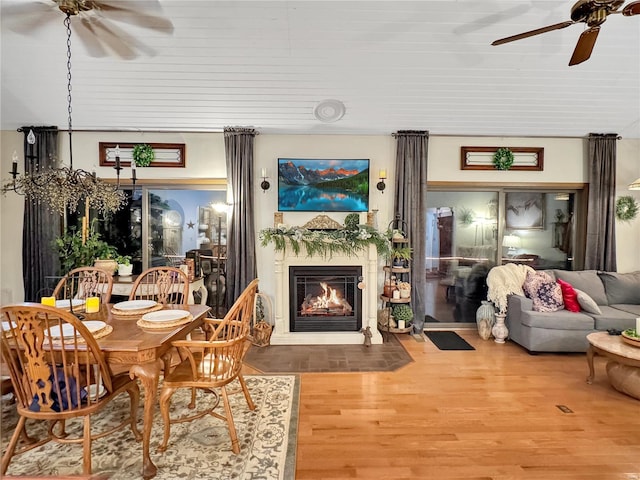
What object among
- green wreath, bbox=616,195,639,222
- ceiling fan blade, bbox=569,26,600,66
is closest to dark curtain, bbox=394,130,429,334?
ceiling fan blade, bbox=569,26,600,66

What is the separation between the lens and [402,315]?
14.8 feet

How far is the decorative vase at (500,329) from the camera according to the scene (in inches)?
170

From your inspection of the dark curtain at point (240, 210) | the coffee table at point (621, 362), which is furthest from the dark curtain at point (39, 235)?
the coffee table at point (621, 362)

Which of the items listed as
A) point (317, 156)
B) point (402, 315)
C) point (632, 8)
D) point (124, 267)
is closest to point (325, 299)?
point (402, 315)

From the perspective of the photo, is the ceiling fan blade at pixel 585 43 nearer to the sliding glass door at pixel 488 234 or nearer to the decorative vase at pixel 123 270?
the sliding glass door at pixel 488 234

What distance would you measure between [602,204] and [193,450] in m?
5.47

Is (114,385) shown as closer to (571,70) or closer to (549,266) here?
A: (571,70)

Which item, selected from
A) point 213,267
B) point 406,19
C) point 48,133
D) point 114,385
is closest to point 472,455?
point 114,385

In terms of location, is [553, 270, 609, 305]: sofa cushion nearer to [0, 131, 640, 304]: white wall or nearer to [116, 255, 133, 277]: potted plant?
[0, 131, 640, 304]: white wall

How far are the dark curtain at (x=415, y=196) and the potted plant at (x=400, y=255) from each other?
0.14 meters

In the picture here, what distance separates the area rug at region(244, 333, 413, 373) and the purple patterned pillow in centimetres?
166

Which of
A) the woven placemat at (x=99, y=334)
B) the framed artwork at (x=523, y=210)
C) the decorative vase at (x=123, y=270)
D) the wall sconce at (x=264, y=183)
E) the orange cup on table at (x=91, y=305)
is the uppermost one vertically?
the wall sconce at (x=264, y=183)

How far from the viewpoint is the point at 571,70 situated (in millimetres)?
3625

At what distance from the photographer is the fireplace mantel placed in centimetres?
422
